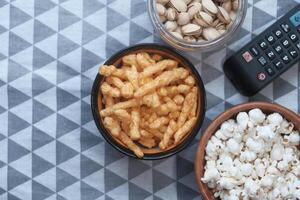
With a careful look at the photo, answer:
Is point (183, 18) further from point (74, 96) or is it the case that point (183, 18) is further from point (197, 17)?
point (74, 96)

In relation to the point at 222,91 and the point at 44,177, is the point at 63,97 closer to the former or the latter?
the point at 44,177

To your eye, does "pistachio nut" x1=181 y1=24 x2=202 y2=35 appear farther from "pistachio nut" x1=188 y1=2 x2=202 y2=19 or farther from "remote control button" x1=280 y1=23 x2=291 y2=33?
"remote control button" x1=280 y1=23 x2=291 y2=33

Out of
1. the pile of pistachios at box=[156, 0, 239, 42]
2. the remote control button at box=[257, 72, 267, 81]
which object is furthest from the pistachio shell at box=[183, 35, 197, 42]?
the remote control button at box=[257, 72, 267, 81]

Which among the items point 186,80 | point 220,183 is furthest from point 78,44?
point 220,183

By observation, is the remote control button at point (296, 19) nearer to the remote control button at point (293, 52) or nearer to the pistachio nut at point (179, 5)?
the remote control button at point (293, 52)

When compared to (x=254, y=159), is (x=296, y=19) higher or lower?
higher

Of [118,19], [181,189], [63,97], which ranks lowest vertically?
[181,189]

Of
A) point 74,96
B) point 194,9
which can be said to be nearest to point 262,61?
point 194,9
